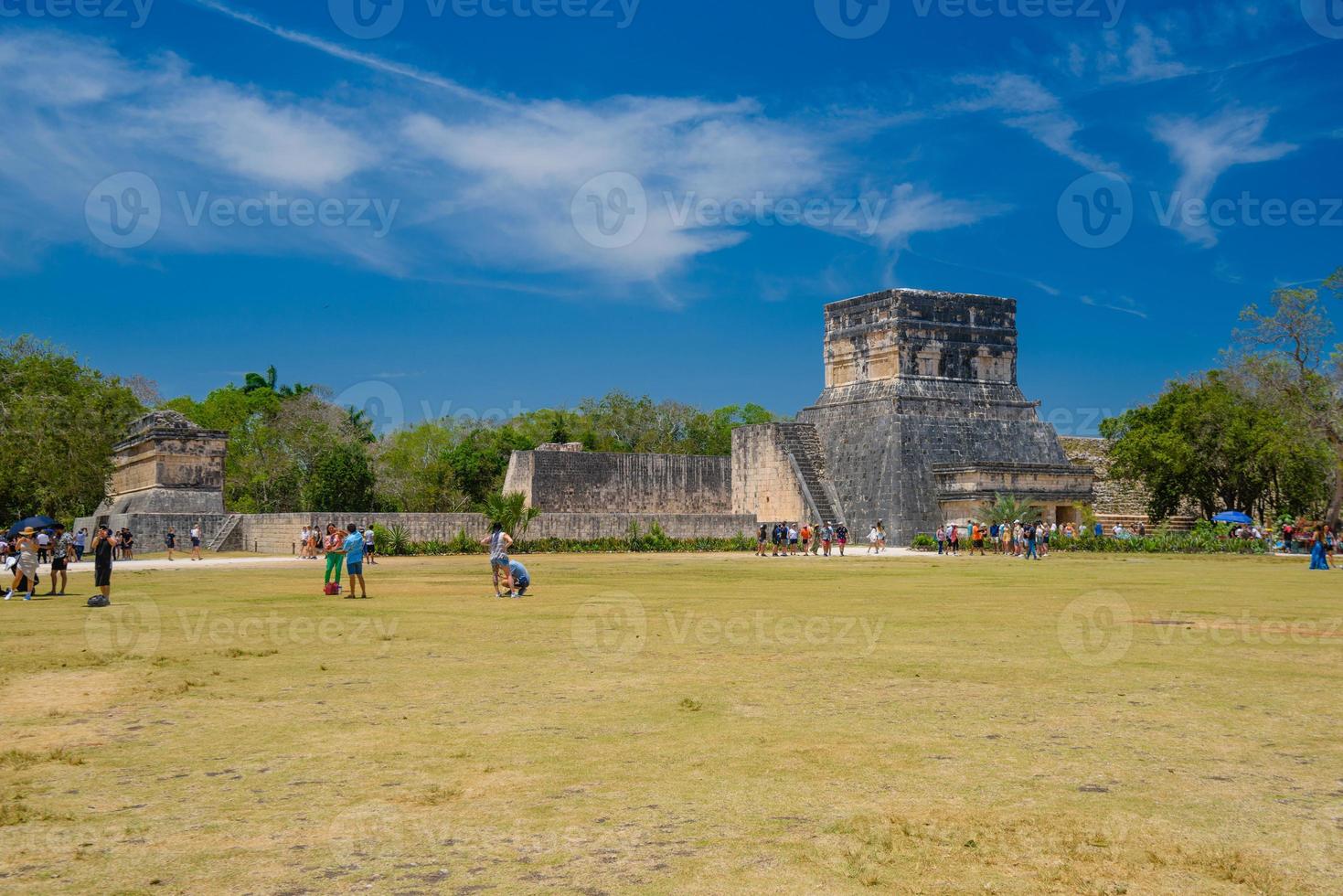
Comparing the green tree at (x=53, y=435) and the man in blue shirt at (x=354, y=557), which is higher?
the green tree at (x=53, y=435)

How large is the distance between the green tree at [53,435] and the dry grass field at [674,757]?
3143 centimetres

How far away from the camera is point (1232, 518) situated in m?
40.6

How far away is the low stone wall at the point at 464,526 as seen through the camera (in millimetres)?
32781

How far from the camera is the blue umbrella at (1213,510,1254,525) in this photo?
40.4m
